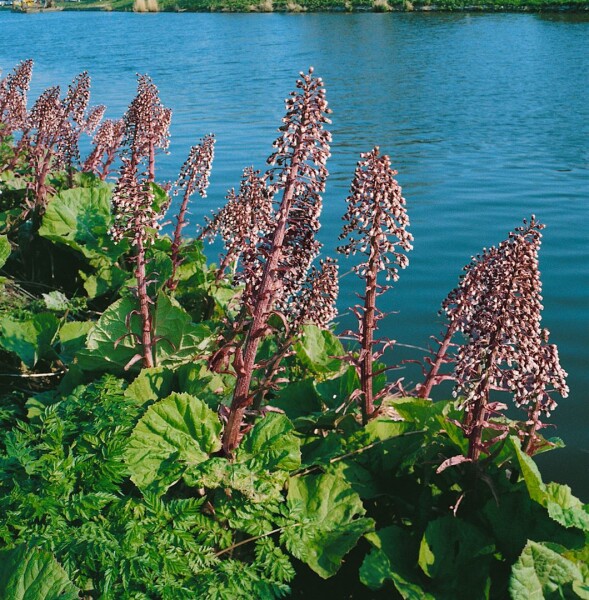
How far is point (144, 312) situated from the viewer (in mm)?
4133

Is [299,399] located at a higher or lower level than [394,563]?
higher

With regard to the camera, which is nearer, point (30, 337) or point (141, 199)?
point (141, 199)

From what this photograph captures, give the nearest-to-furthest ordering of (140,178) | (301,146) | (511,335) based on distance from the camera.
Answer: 1. (511,335)
2. (301,146)
3. (140,178)

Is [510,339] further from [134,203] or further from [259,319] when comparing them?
[134,203]

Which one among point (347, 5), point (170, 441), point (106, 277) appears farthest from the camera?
point (347, 5)

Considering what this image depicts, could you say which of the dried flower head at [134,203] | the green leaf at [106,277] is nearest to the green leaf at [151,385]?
the dried flower head at [134,203]

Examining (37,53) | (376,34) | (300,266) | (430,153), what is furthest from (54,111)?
(376,34)

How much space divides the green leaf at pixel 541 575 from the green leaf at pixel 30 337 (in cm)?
318

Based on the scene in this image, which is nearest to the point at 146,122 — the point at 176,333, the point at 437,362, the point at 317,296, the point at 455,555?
the point at 176,333

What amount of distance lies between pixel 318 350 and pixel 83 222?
8.98 ft

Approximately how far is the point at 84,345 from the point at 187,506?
7.14ft

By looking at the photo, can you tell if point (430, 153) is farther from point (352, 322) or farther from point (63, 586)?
point (63, 586)

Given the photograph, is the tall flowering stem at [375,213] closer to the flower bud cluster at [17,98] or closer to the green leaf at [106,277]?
the green leaf at [106,277]

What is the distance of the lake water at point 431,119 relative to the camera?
28.3 feet
